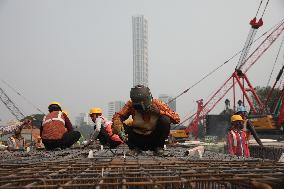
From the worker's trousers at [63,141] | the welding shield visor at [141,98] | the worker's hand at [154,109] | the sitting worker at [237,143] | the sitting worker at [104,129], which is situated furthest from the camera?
the sitting worker at [104,129]

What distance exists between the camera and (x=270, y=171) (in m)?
4.56

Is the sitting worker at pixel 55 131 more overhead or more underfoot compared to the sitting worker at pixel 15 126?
more underfoot

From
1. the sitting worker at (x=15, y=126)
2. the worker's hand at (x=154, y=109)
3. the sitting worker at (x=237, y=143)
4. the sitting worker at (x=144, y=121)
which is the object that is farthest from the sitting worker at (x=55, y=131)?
the sitting worker at (x=15, y=126)

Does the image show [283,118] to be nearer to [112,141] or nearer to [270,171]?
[112,141]

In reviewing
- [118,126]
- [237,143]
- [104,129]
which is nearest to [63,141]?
[104,129]

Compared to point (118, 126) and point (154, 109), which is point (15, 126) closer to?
point (118, 126)

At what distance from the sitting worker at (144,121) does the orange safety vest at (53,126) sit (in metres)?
2.72

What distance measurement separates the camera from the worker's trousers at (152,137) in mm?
8180

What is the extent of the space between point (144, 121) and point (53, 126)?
3.53m

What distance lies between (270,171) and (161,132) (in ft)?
12.8

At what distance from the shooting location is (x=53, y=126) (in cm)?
1080

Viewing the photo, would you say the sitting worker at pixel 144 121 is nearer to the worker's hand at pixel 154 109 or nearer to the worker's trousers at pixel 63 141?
the worker's hand at pixel 154 109

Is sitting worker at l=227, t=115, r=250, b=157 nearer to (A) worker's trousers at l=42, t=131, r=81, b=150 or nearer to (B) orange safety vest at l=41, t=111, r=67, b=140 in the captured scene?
(A) worker's trousers at l=42, t=131, r=81, b=150

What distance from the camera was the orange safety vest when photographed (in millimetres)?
10727
